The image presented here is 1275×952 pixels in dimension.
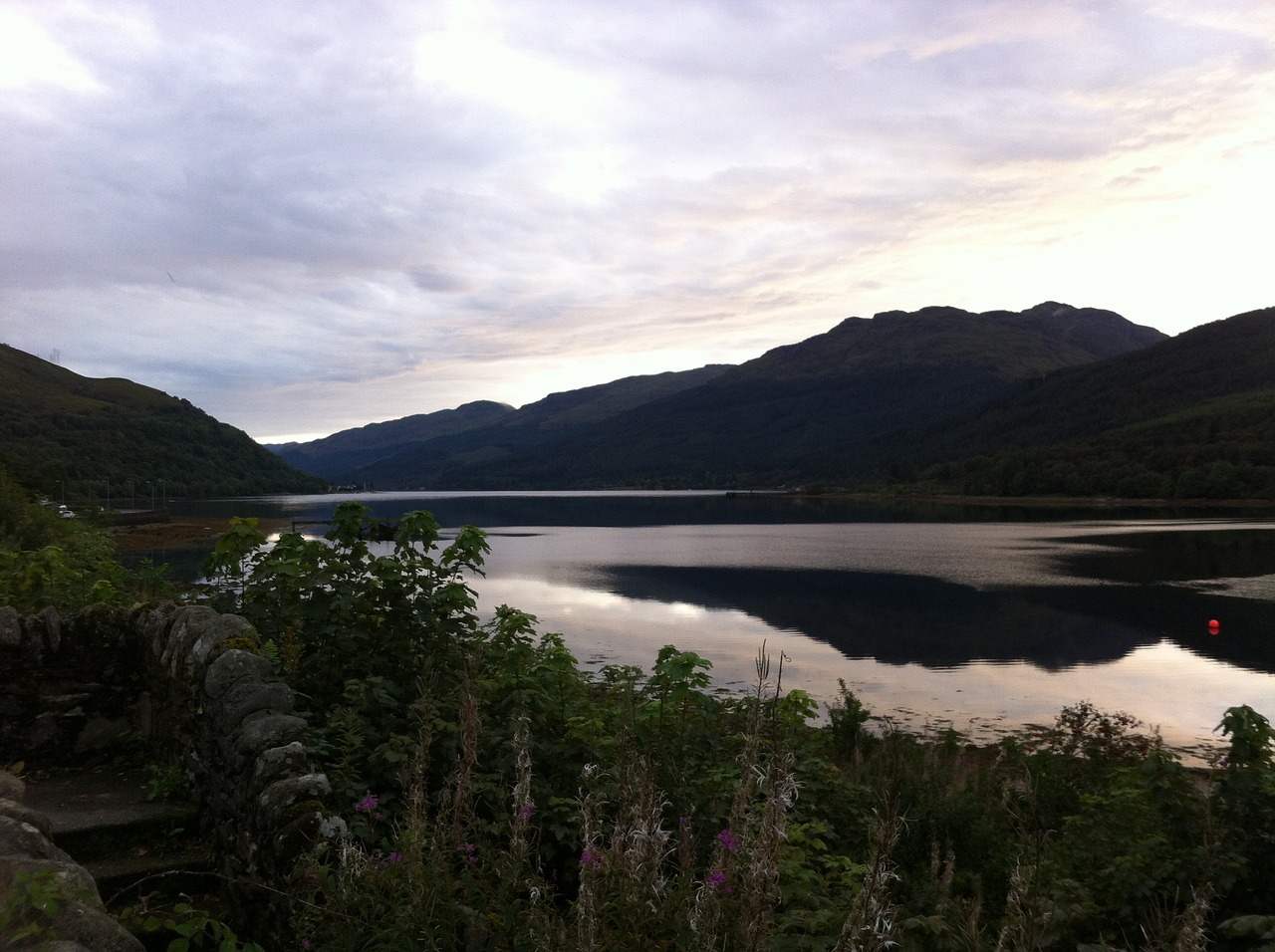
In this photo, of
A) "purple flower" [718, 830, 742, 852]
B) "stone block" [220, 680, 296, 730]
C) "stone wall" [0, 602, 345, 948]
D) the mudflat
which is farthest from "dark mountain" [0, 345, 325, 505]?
"purple flower" [718, 830, 742, 852]

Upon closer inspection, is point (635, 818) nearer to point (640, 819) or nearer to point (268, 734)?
point (640, 819)

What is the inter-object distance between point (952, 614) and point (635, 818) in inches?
1428

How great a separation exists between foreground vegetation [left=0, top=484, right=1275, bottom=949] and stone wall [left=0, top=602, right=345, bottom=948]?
374 mm

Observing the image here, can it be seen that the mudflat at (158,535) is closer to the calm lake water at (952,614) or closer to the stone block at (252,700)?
the calm lake water at (952,614)

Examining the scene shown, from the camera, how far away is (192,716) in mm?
6109

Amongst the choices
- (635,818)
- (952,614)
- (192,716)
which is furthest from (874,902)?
(952,614)

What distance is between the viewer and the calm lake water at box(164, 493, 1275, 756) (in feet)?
74.4

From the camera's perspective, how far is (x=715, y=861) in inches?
107

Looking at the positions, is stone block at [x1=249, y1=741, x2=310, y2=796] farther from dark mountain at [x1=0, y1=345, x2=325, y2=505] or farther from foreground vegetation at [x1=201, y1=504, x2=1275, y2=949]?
dark mountain at [x1=0, y1=345, x2=325, y2=505]

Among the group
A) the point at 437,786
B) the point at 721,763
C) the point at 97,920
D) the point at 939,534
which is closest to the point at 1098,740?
the point at 721,763

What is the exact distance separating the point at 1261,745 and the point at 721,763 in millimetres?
4325

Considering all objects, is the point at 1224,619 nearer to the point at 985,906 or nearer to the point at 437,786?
the point at 985,906

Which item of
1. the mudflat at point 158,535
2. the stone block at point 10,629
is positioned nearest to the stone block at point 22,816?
the stone block at point 10,629

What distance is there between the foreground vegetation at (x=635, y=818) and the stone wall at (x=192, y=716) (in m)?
0.37
